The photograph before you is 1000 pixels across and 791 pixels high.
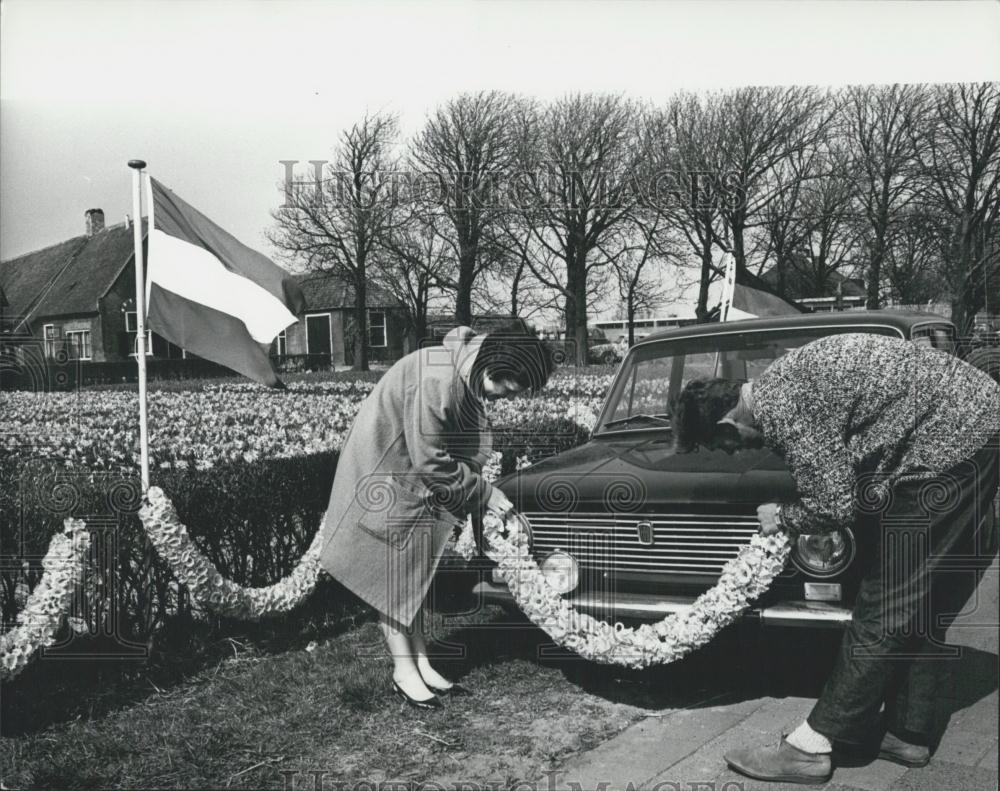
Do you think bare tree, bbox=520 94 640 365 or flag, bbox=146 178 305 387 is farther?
bare tree, bbox=520 94 640 365

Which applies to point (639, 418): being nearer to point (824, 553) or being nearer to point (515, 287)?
point (824, 553)

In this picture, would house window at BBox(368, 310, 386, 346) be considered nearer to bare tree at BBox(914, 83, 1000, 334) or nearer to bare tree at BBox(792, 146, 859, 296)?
bare tree at BBox(792, 146, 859, 296)

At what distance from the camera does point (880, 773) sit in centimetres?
322

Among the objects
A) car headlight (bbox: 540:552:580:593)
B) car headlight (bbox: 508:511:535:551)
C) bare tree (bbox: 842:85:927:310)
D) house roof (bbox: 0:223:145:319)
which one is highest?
bare tree (bbox: 842:85:927:310)

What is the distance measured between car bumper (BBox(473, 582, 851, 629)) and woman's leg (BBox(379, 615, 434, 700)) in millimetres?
576

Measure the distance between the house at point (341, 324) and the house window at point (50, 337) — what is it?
4701 millimetres

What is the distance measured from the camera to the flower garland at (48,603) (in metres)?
3.52

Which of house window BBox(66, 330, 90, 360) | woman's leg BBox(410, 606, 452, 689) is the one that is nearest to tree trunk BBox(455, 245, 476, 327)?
woman's leg BBox(410, 606, 452, 689)

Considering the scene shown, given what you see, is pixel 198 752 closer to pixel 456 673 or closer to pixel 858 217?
pixel 456 673

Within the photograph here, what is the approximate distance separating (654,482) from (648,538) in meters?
0.27

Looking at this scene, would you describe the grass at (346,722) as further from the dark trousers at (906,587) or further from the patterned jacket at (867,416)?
the patterned jacket at (867,416)

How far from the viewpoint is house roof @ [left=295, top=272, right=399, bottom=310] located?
7133 millimetres

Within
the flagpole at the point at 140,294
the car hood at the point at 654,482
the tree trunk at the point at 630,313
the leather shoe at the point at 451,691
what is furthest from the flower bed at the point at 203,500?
the car hood at the point at 654,482

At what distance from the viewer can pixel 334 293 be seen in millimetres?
7430
